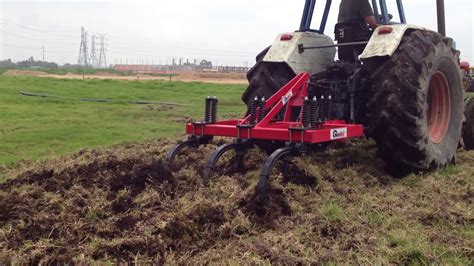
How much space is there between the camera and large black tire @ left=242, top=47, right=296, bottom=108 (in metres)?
5.91

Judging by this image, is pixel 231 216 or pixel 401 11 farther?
pixel 401 11

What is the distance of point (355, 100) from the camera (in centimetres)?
559

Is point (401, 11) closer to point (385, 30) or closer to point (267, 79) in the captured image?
point (385, 30)

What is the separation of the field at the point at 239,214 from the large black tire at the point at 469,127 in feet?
3.40

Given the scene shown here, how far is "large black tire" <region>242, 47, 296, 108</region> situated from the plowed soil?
105 cm

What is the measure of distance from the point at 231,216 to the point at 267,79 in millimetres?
2636

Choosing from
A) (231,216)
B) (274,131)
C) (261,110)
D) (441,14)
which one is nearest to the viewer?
(231,216)

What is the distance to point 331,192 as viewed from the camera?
14.3 ft

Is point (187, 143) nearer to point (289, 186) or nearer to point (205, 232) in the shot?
point (289, 186)

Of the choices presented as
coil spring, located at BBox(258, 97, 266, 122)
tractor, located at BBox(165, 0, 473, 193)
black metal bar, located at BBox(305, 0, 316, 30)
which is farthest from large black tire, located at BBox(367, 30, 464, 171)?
black metal bar, located at BBox(305, 0, 316, 30)

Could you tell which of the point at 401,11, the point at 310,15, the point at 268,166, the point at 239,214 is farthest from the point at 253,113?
the point at 401,11

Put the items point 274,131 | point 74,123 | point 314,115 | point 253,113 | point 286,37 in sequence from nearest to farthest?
point 274,131, point 314,115, point 253,113, point 286,37, point 74,123

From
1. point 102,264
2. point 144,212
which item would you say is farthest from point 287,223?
point 102,264

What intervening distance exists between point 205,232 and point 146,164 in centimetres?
162
